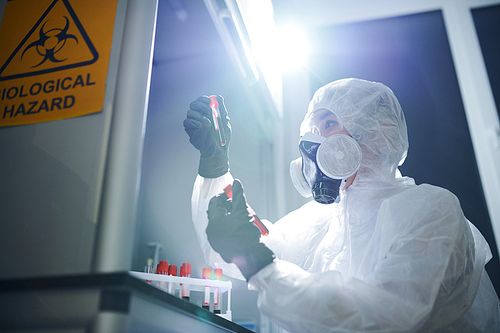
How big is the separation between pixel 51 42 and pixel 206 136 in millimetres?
465

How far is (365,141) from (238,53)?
0.57 meters

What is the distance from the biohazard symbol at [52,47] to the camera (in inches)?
24.1

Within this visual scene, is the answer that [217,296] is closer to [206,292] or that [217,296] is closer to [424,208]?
[206,292]

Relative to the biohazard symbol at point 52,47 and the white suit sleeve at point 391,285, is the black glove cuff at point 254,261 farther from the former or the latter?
the biohazard symbol at point 52,47

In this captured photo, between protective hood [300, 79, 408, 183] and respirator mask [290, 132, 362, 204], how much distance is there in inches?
3.6

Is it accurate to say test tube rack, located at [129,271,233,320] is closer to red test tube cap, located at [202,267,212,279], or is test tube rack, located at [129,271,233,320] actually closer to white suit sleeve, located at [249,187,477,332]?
red test tube cap, located at [202,267,212,279]

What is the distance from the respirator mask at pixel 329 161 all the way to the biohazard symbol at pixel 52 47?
63 cm

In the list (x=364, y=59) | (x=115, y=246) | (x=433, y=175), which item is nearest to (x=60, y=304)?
(x=115, y=246)

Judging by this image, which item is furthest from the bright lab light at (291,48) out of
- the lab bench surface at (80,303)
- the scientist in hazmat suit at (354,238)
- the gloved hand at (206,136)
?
the lab bench surface at (80,303)

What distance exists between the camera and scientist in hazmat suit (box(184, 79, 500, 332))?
2.28ft

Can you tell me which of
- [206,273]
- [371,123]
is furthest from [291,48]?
[206,273]

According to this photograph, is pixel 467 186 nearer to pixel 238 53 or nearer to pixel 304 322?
pixel 238 53

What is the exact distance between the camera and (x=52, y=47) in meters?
0.63

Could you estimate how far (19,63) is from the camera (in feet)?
2.10
